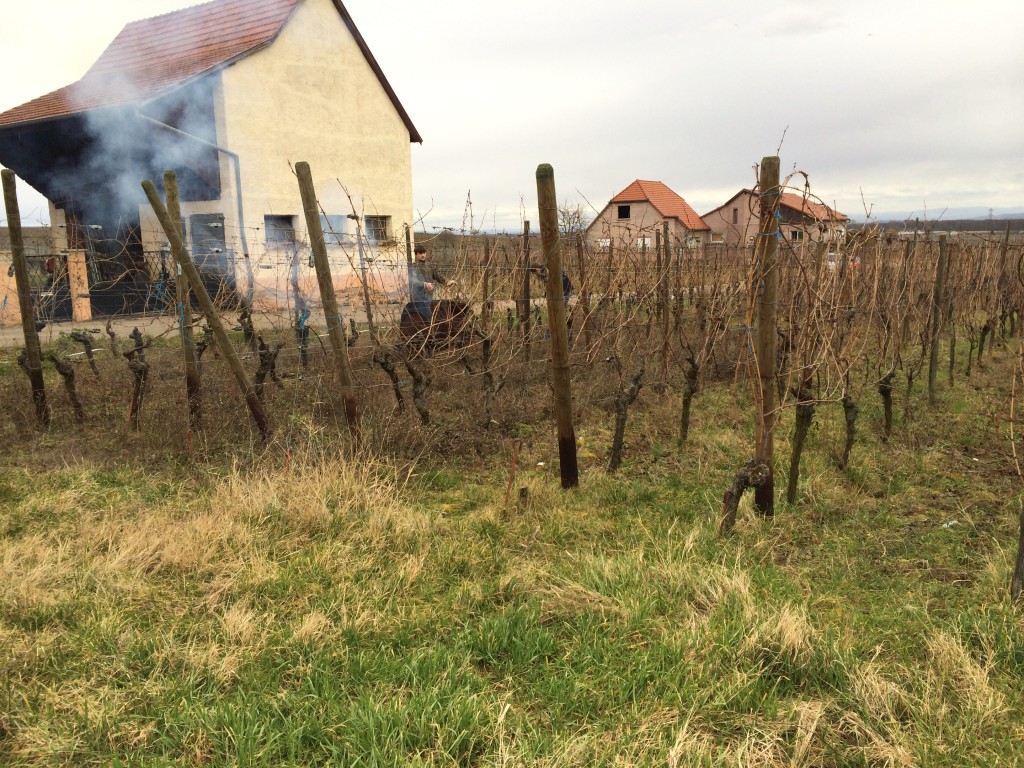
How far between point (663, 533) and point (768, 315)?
52.5 inches

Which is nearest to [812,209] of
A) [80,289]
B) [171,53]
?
[80,289]

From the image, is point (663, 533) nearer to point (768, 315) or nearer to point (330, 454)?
point (768, 315)

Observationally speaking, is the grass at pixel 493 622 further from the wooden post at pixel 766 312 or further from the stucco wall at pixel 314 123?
the stucco wall at pixel 314 123

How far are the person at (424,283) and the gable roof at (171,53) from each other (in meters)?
5.69

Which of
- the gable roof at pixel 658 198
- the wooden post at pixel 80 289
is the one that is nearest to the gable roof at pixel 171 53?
the wooden post at pixel 80 289

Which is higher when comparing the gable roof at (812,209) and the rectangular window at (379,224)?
the rectangular window at (379,224)

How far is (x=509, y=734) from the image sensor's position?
7.52ft

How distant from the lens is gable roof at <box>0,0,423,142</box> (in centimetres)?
1289

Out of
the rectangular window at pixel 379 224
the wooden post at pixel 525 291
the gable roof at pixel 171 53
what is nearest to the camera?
the wooden post at pixel 525 291

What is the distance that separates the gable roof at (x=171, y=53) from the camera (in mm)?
12891

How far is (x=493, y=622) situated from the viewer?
2.87 m

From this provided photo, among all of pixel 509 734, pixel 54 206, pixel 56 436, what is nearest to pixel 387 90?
pixel 54 206

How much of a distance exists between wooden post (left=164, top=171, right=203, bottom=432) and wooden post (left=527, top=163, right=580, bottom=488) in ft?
9.05

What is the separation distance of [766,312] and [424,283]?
20.1 feet
